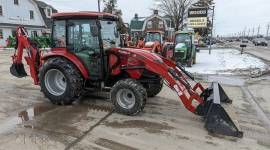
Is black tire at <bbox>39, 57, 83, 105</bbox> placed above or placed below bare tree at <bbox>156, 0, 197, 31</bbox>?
below

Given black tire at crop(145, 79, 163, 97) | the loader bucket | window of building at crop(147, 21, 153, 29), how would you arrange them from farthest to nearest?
window of building at crop(147, 21, 153, 29), black tire at crop(145, 79, 163, 97), the loader bucket

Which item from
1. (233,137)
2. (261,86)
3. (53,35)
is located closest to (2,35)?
(53,35)

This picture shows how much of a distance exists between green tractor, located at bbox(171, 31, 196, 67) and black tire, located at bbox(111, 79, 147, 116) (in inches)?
365

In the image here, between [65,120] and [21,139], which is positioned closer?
[21,139]

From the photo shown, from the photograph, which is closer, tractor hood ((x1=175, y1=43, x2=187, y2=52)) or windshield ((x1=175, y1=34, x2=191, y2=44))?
tractor hood ((x1=175, y1=43, x2=187, y2=52))

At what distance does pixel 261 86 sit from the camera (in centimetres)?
946

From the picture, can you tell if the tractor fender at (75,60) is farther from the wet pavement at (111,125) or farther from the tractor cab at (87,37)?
the wet pavement at (111,125)

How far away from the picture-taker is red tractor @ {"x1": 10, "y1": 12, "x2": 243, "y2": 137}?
558cm

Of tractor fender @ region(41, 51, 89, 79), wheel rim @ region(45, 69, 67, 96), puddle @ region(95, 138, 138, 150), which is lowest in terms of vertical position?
puddle @ region(95, 138, 138, 150)

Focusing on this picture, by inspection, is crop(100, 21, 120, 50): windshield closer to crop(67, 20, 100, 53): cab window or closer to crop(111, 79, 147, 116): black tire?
crop(67, 20, 100, 53): cab window

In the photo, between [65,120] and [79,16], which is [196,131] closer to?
[65,120]

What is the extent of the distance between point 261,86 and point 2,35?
3127cm

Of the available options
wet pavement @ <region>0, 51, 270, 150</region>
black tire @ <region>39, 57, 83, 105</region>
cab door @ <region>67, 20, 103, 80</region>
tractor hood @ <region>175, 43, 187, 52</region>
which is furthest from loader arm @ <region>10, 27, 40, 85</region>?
tractor hood @ <region>175, 43, 187, 52</region>

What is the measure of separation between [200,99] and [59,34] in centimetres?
386
